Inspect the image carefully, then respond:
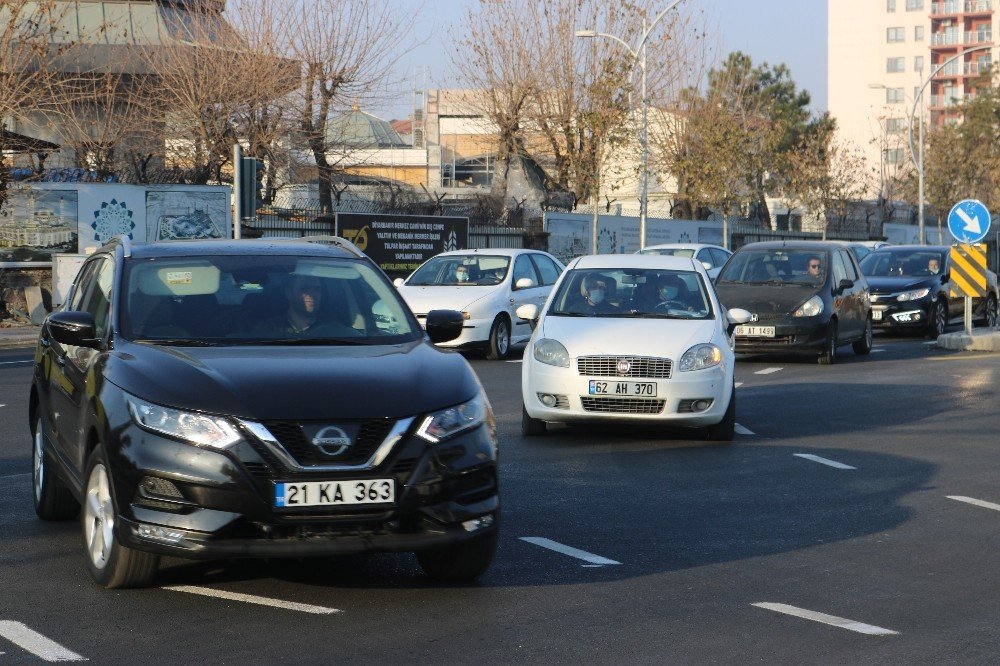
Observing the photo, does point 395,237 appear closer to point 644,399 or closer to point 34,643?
point 644,399

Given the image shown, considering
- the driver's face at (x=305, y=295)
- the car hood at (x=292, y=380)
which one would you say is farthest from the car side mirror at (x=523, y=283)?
the car hood at (x=292, y=380)

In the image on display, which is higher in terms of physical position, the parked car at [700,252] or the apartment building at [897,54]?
the apartment building at [897,54]

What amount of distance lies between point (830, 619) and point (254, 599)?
2422 mm

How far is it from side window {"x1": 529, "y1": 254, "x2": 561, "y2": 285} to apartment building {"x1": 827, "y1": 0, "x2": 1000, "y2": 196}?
99832 millimetres

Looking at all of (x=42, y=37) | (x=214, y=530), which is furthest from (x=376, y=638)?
(x=42, y=37)

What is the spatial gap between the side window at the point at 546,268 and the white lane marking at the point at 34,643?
16217mm

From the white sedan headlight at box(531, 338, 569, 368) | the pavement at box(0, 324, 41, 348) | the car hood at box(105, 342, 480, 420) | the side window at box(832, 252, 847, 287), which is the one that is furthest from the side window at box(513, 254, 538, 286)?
the car hood at box(105, 342, 480, 420)

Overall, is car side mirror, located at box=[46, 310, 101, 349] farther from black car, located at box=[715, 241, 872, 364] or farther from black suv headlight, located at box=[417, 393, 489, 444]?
black car, located at box=[715, 241, 872, 364]

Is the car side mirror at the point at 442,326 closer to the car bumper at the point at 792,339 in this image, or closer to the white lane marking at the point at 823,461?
the white lane marking at the point at 823,461

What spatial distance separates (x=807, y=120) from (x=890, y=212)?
15408mm

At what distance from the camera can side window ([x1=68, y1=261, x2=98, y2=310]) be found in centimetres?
812

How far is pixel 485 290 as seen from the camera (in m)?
20.5

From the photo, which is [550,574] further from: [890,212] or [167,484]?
[890,212]

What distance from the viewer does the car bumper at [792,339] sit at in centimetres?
1936
